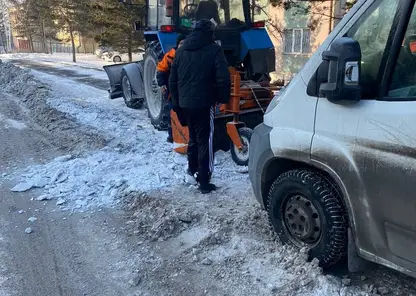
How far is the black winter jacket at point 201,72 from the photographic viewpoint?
478 cm

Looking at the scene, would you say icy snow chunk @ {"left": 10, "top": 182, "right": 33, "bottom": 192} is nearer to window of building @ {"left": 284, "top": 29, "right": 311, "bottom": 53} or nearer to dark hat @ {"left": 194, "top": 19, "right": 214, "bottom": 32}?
dark hat @ {"left": 194, "top": 19, "right": 214, "bottom": 32}

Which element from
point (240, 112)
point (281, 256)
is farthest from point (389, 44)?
point (240, 112)

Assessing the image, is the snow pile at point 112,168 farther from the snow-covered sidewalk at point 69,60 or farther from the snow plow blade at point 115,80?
the snow-covered sidewalk at point 69,60

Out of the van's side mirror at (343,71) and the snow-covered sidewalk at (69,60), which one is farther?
the snow-covered sidewalk at (69,60)

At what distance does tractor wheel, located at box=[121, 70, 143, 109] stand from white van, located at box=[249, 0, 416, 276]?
6.78 m

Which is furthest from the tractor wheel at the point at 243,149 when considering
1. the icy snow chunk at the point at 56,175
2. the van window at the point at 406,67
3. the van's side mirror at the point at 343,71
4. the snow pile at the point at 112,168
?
the van window at the point at 406,67

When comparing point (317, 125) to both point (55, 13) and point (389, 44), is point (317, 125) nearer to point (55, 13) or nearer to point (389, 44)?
point (389, 44)

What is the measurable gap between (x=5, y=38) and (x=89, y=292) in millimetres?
60617

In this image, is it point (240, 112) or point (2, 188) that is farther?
point (240, 112)

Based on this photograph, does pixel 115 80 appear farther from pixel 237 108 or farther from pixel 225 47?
pixel 237 108

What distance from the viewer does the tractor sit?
21.9 ft

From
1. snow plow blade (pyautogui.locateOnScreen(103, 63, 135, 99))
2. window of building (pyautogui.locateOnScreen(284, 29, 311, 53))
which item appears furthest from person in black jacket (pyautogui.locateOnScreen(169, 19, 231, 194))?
window of building (pyautogui.locateOnScreen(284, 29, 311, 53))

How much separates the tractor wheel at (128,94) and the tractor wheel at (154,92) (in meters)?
1.02

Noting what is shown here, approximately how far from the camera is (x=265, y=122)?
3723 mm
